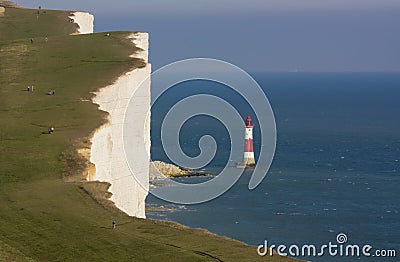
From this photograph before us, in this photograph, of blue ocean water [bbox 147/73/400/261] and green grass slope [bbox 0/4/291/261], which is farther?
blue ocean water [bbox 147/73/400/261]

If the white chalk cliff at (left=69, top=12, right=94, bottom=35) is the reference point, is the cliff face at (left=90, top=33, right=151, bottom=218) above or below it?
below

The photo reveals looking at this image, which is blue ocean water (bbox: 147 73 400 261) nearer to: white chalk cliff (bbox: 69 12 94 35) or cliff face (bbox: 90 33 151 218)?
cliff face (bbox: 90 33 151 218)

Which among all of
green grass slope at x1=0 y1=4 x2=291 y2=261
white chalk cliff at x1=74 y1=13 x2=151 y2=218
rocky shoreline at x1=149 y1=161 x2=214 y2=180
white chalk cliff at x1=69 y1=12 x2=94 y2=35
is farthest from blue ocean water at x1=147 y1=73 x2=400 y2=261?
white chalk cliff at x1=69 y1=12 x2=94 y2=35

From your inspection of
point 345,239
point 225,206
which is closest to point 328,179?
point 225,206

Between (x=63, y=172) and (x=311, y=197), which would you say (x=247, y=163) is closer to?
(x=311, y=197)

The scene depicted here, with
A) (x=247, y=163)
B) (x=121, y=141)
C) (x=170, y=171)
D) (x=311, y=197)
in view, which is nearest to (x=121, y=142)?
(x=121, y=141)

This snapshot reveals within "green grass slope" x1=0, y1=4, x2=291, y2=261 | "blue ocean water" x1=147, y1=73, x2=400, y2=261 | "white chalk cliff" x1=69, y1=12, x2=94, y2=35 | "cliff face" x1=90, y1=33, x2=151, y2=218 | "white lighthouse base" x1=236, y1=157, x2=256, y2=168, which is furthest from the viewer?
"white lighthouse base" x1=236, y1=157, x2=256, y2=168

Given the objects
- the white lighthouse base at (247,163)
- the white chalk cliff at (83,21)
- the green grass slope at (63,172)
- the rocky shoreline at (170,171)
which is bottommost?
the green grass slope at (63,172)

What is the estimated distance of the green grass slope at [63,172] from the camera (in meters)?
33.1

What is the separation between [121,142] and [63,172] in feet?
32.5

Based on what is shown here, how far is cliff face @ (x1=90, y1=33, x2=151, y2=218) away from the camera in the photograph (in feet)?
156

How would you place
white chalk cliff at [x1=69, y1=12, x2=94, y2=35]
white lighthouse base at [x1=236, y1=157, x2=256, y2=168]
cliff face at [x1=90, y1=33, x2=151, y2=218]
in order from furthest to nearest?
white lighthouse base at [x1=236, y1=157, x2=256, y2=168]
white chalk cliff at [x1=69, y1=12, x2=94, y2=35]
cliff face at [x1=90, y1=33, x2=151, y2=218]

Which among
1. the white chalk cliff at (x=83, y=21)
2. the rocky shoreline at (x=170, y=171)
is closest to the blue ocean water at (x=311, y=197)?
the rocky shoreline at (x=170, y=171)

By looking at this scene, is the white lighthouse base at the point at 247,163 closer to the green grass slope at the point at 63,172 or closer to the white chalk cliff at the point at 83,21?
the white chalk cliff at the point at 83,21
